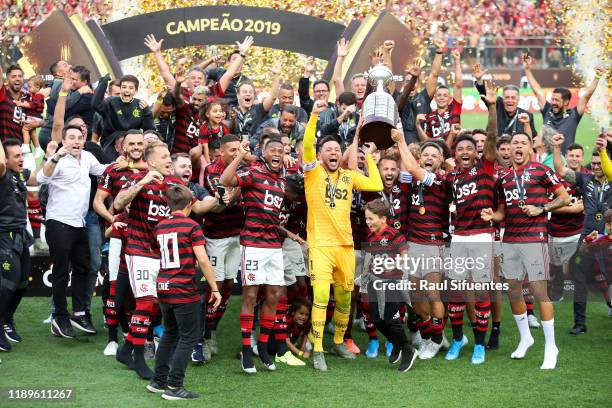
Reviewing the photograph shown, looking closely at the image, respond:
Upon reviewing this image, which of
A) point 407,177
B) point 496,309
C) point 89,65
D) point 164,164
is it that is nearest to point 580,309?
point 496,309

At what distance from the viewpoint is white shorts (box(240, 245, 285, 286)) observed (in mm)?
9672

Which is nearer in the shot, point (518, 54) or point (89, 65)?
point (89, 65)

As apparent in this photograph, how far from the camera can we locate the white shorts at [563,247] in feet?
38.6

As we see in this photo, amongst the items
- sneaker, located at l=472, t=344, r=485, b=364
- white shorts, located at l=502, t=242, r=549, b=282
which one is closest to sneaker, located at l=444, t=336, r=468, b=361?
sneaker, located at l=472, t=344, r=485, b=364

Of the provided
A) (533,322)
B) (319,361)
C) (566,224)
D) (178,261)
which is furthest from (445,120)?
(178,261)

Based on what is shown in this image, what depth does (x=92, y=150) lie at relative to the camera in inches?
444

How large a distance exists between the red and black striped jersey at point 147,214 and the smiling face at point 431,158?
274 cm

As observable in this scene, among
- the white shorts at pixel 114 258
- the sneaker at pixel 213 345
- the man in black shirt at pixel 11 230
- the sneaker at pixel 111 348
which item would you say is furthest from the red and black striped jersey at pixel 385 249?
the man in black shirt at pixel 11 230

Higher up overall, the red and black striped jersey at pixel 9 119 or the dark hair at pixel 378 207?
the red and black striped jersey at pixel 9 119

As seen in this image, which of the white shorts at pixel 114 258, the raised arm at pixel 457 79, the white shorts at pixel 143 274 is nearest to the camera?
the white shorts at pixel 143 274

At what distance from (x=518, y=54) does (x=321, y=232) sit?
23612 mm

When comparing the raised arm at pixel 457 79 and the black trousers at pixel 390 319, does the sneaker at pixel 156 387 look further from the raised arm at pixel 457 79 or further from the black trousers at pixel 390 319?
the raised arm at pixel 457 79

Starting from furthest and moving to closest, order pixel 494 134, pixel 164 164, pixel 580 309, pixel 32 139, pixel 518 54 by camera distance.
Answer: pixel 518 54, pixel 32 139, pixel 580 309, pixel 494 134, pixel 164 164

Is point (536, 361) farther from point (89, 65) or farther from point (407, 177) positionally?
point (89, 65)
